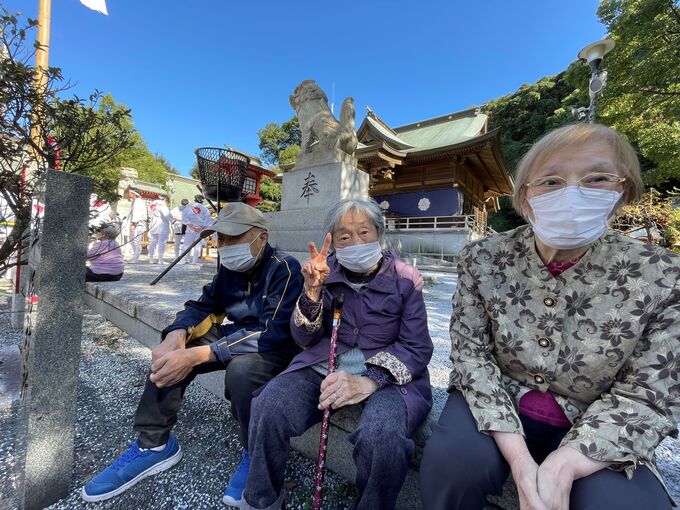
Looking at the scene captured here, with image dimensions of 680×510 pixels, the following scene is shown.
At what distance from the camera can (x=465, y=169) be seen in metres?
16.3

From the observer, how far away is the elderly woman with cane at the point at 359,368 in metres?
1.14

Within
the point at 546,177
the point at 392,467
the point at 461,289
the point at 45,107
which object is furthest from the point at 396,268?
the point at 45,107

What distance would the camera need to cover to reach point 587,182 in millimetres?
1110

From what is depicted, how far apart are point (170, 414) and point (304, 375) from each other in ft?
2.48

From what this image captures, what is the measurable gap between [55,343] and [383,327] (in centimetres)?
146

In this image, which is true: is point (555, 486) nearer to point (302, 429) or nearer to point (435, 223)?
point (302, 429)

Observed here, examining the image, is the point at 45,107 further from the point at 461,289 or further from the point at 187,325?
the point at 461,289

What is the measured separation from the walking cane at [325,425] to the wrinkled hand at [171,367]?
2.35ft

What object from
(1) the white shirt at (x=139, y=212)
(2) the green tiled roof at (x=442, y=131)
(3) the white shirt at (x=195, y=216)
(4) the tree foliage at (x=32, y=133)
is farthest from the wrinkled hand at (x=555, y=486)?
(2) the green tiled roof at (x=442, y=131)

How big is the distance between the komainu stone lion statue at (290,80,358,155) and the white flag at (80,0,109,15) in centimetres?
339

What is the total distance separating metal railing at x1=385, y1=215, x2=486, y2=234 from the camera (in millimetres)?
15898

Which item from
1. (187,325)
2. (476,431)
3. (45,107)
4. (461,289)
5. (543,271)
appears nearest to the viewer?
(476,431)

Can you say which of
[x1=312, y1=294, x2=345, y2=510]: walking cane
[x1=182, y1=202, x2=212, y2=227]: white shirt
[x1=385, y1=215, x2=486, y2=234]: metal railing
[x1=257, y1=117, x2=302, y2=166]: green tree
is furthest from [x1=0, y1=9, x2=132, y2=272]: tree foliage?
[x1=257, y1=117, x2=302, y2=166]: green tree

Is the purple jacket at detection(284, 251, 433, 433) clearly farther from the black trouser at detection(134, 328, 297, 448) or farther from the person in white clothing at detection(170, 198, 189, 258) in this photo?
the person in white clothing at detection(170, 198, 189, 258)
